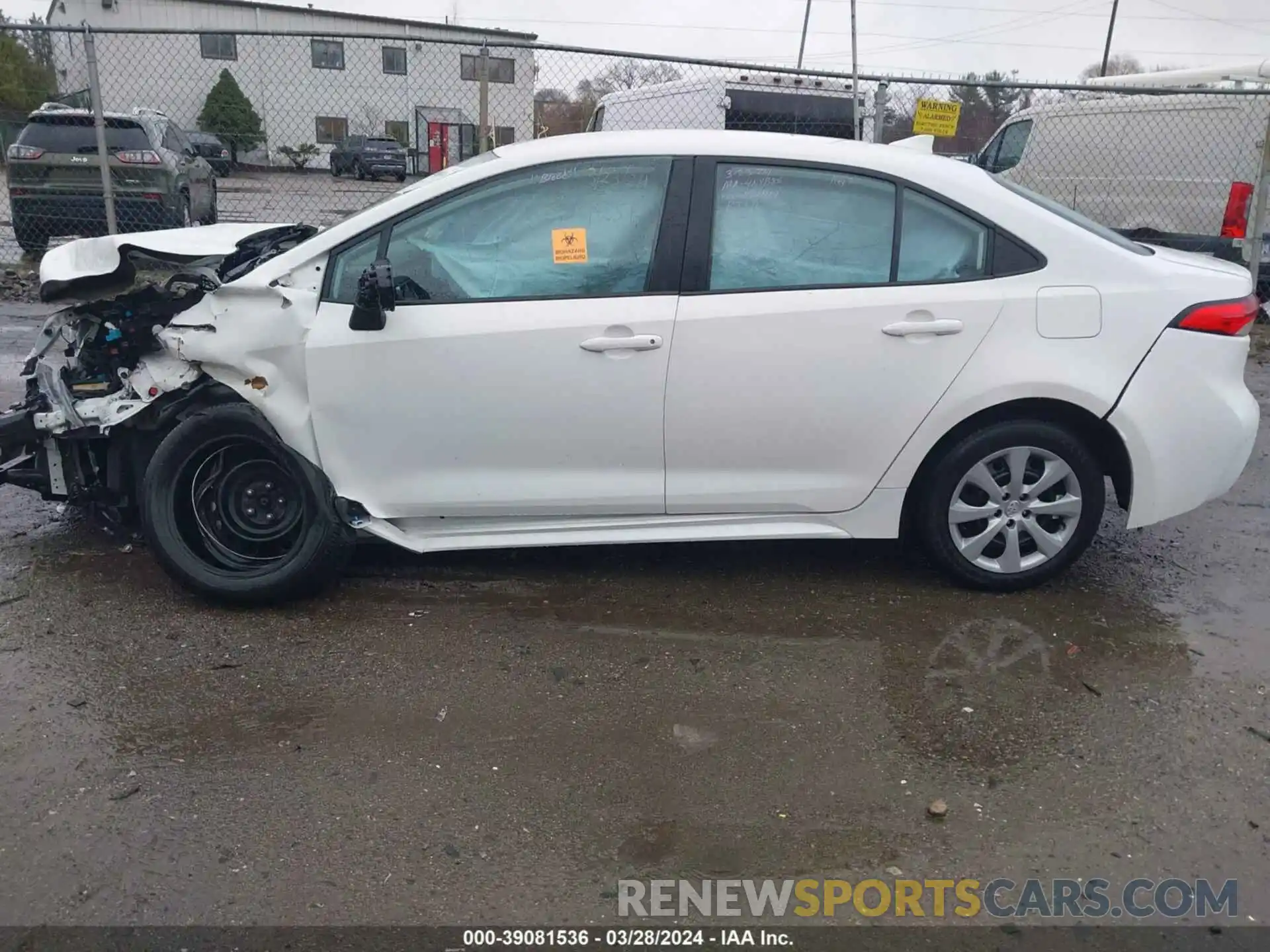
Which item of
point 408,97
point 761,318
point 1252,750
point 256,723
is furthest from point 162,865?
point 408,97

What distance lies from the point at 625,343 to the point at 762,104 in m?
10.3

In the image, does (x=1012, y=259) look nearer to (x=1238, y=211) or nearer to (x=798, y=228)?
(x=798, y=228)

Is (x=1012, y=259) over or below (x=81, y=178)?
over

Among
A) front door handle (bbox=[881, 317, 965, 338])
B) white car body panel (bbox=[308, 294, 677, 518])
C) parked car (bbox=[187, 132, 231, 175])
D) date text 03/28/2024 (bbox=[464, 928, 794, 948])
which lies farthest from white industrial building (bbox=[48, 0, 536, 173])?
date text 03/28/2024 (bbox=[464, 928, 794, 948])

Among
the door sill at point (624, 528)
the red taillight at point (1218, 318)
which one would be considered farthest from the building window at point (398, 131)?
the red taillight at point (1218, 318)

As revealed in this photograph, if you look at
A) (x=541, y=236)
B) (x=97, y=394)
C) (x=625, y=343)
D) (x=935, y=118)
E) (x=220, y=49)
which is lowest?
(x=97, y=394)

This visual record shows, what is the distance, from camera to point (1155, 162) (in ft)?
37.5

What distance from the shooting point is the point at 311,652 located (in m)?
3.87

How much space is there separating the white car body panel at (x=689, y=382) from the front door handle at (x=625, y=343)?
0.10ft

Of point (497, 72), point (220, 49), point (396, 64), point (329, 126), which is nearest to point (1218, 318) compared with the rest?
point (497, 72)

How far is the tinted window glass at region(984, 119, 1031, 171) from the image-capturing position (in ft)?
42.5

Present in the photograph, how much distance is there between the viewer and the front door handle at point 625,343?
3.97 meters

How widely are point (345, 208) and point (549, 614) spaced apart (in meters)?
8.37

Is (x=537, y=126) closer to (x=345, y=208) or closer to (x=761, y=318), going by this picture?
(x=345, y=208)
